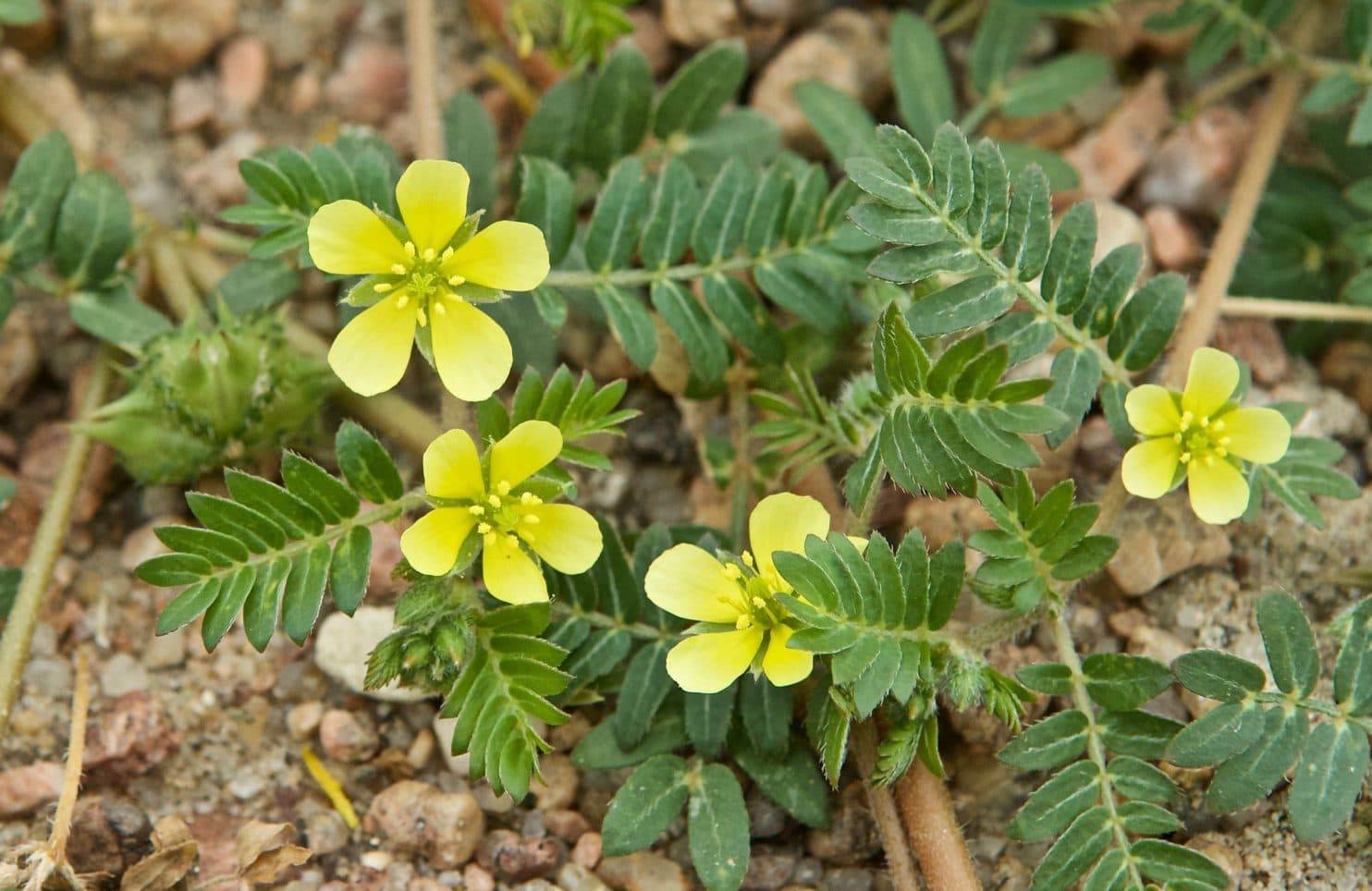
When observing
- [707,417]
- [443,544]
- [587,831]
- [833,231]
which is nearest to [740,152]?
[833,231]

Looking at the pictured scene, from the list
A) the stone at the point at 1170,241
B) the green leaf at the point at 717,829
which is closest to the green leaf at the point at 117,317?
the green leaf at the point at 717,829

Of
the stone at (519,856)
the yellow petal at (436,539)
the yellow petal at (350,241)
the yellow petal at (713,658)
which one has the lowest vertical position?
the stone at (519,856)

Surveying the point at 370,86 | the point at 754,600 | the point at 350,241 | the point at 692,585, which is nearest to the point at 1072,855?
the point at 754,600

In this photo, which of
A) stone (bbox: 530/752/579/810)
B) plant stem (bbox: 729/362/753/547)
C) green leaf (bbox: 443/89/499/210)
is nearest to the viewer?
stone (bbox: 530/752/579/810)

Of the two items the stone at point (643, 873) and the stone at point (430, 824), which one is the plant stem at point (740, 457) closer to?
the stone at point (643, 873)

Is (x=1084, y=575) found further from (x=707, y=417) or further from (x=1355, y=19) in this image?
(x=1355, y=19)

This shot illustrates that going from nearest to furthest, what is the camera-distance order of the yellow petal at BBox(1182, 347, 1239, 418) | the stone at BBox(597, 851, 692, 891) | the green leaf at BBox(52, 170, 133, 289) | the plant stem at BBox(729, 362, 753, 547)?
the yellow petal at BBox(1182, 347, 1239, 418)
the stone at BBox(597, 851, 692, 891)
the plant stem at BBox(729, 362, 753, 547)
the green leaf at BBox(52, 170, 133, 289)

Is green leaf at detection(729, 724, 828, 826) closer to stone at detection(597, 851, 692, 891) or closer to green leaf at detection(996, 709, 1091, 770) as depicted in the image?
stone at detection(597, 851, 692, 891)

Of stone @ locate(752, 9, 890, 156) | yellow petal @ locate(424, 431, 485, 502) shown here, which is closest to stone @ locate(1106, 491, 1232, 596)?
stone @ locate(752, 9, 890, 156)
